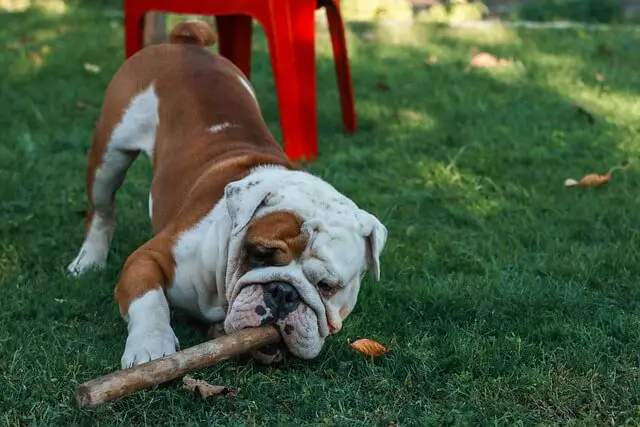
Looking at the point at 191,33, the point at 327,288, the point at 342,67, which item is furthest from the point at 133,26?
the point at 327,288

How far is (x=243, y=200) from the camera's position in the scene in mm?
3164

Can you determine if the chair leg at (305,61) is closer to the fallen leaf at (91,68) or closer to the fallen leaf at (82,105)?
the fallen leaf at (82,105)

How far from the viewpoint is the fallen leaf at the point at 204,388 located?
9.08ft

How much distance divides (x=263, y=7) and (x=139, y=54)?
1454mm

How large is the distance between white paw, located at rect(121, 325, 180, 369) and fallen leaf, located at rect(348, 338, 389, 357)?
2.07 ft

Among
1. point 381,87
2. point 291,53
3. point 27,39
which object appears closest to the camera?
point 291,53

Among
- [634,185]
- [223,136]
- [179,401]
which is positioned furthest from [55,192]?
[634,185]

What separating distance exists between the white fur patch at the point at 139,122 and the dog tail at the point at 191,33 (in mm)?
612

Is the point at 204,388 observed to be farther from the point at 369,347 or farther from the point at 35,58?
the point at 35,58

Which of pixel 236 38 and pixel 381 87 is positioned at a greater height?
pixel 236 38

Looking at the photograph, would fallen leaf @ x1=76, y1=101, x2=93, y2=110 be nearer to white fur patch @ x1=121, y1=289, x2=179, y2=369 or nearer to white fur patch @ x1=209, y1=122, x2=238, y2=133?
white fur patch @ x1=209, y1=122, x2=238, y2=133

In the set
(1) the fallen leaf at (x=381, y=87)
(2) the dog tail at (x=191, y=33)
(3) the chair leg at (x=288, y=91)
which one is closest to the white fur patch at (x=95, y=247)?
(2) the dog tail at (x=191, y=33)

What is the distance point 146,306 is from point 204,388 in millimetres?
557

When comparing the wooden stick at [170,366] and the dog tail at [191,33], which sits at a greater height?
the dog tail at [191,33]
